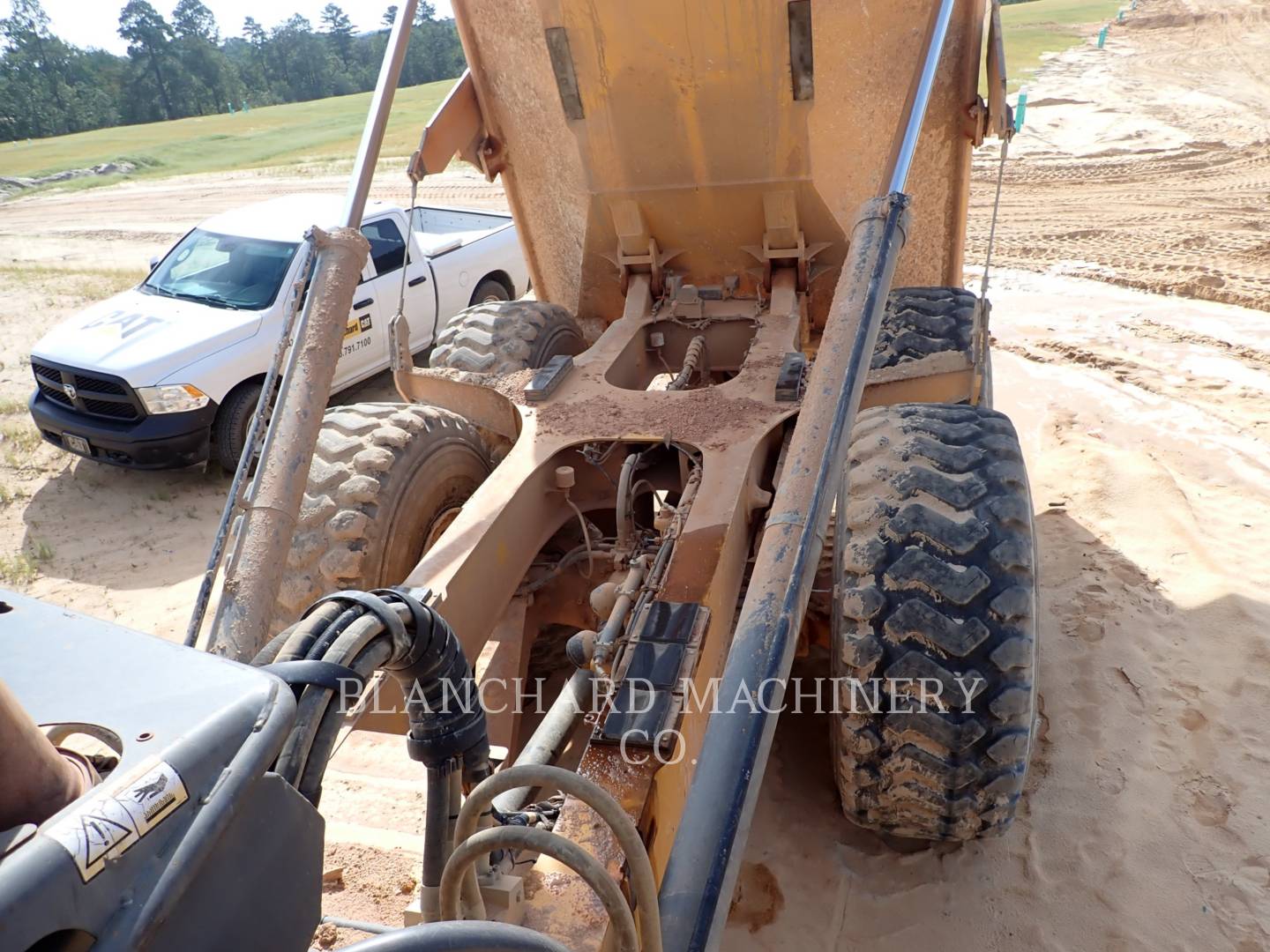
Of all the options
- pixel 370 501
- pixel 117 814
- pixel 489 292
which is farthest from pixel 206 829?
pixel 489 292

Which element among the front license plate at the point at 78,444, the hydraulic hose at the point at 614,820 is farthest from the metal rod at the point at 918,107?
the front license plate at the point at 78,444

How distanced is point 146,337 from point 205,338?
0.47m

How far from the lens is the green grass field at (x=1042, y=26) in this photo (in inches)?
1032

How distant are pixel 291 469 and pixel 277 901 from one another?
1.75 metres

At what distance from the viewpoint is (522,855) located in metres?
2.19

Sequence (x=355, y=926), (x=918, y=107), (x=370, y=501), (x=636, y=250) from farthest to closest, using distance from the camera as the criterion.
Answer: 1. (x=636, y=250)
2. (x=370, y=501)
3. (x=918, y=107)
4. (x=355, y=926)

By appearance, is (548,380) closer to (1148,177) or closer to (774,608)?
(774,608)

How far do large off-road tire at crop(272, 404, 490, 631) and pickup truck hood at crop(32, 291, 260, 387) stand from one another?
349cm

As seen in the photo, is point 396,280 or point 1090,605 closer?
point 1090,605

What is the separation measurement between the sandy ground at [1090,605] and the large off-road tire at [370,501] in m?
0.83

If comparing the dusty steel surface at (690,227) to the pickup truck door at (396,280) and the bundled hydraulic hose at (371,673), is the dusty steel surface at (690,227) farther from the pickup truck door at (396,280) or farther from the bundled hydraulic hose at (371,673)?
the pickup truck door at (396,280)

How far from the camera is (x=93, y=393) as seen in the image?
6844 mm

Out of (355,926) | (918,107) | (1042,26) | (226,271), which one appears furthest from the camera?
(1042,26)

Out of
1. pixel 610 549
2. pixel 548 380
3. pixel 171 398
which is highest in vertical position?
pixel 548 380
